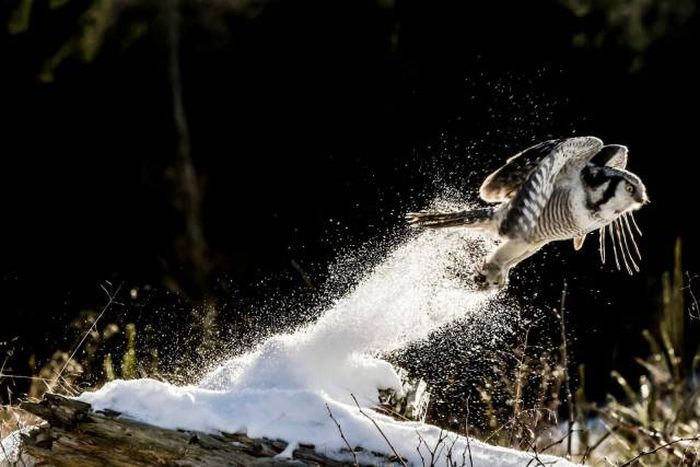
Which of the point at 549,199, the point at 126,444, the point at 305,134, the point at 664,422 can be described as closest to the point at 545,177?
the point at 549,199

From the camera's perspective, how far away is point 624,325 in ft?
22.7

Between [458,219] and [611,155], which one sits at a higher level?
[611,155]

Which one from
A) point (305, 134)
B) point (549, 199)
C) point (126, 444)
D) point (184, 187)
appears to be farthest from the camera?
point (184, 187)

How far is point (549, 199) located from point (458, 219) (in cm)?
41

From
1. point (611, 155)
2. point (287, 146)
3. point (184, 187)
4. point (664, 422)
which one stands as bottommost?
point (664, 422)

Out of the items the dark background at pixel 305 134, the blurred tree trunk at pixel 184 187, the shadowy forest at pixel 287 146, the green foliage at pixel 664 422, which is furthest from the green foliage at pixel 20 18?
the green foliage at pixel 664 422

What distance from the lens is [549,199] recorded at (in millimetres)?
4141

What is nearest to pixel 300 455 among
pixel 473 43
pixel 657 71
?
pixel 473 43

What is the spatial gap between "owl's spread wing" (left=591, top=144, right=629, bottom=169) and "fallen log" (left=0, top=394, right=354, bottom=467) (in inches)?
80.8

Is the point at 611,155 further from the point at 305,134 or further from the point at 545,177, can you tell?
the point at 305,134

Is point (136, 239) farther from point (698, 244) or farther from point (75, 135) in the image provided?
point (698, 244)

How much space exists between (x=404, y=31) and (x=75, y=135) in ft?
8.53

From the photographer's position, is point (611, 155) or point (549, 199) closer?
point (549, 199)

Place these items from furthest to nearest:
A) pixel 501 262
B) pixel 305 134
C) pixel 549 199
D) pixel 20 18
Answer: pixel 305 134 < pixel 20 18 < pixel 501 262 < pixel 549 199
